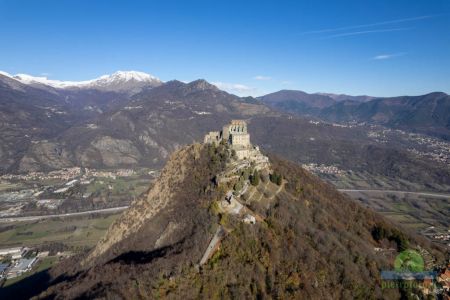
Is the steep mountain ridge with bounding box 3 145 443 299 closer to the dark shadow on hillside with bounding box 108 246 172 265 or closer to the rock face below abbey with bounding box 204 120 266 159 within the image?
the dark shadow on hillside with bounding box 108 246 172 265

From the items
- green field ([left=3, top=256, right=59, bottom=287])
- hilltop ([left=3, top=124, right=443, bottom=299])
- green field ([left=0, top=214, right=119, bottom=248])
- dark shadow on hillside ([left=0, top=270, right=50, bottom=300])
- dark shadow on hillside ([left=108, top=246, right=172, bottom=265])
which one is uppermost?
hilltop ([left=3, top=124, right=443, bottom=299])

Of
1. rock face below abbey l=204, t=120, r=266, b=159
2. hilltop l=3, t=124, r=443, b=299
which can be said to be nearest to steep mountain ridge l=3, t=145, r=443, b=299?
hilltop l=3, t=124, r=443, b=299

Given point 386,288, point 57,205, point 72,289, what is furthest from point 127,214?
point 57,205

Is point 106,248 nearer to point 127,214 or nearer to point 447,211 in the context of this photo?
point 127,214

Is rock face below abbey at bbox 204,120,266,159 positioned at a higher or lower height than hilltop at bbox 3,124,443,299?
higher

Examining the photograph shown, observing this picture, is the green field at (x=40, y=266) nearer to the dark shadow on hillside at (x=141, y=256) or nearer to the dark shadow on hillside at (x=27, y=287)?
the dark shadow on hillside at (x=27, y=287)
